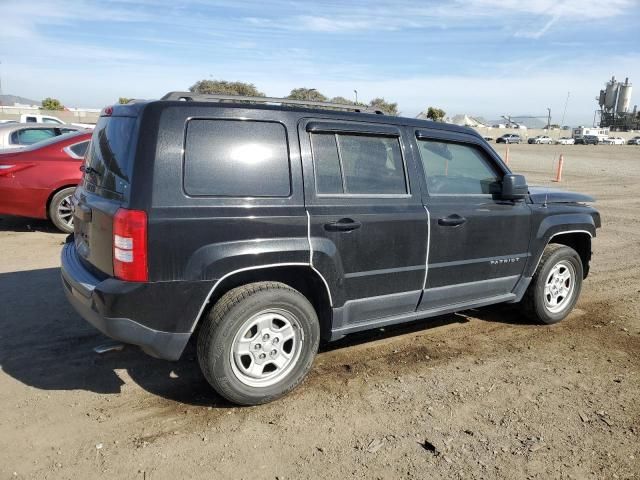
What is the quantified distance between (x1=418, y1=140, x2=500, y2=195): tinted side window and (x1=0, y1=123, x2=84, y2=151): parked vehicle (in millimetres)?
8603

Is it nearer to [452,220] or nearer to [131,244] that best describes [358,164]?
[452,220]

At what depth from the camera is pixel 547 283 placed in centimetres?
509

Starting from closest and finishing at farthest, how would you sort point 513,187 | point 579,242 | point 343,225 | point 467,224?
point 343,225
point 467,224
point 513,187
point 579,242

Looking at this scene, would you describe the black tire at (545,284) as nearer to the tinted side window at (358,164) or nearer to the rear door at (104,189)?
the tinted side window at (358,164)

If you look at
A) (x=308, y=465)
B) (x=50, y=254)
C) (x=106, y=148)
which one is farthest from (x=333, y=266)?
(x=50, y=254)

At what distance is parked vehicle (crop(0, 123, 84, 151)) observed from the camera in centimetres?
1052

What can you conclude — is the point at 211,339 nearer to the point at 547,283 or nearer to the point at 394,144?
the point at 394,144

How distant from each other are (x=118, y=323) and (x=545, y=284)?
3.80 metres

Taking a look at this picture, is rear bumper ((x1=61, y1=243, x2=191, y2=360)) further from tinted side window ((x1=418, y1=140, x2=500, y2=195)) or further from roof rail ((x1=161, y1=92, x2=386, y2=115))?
tinted side window ((x1=418, y1=140, x2=500, y2=195))

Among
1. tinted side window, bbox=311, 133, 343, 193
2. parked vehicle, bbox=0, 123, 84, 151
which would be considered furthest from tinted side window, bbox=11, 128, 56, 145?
tinted side window, bbox=311, 133, 343, 193

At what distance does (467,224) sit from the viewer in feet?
14.1

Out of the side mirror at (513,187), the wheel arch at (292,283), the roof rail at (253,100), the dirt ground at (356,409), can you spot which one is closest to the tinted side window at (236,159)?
the roof rail at (253,100)

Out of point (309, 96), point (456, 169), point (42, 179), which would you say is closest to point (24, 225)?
point (42, 179)

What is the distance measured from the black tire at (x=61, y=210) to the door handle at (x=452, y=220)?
6.27 metres
